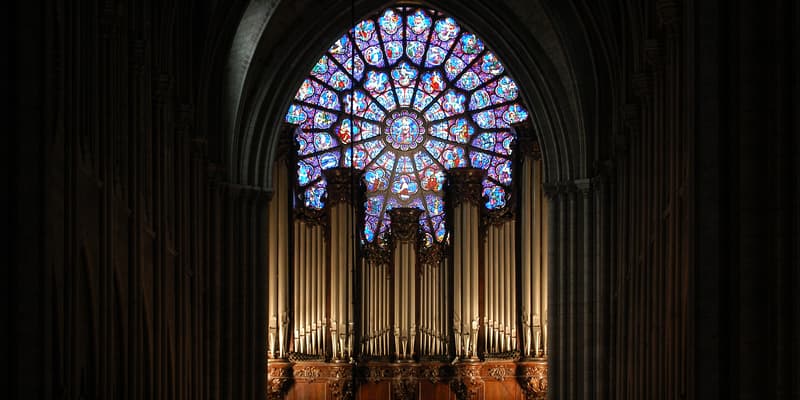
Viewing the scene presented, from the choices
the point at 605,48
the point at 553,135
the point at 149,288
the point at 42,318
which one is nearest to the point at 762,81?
the point at 42,318

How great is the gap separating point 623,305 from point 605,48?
415 centimetres

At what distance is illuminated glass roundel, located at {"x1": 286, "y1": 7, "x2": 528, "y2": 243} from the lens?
29.1m

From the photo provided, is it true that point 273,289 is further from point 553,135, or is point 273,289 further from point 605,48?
point 605,48

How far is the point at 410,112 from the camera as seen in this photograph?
29328 mm

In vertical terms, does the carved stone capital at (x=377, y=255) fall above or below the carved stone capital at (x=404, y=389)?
above

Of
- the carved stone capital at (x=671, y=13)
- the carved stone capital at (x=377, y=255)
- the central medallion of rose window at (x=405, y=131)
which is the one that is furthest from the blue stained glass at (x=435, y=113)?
the carved stone capital at (x=671, y=13)

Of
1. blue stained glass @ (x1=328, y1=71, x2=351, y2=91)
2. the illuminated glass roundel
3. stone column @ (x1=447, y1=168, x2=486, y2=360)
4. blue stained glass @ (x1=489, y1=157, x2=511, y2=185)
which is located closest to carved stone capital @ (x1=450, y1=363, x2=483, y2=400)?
stone column @ (x1=447, y1=168, x2=486, y2=360)

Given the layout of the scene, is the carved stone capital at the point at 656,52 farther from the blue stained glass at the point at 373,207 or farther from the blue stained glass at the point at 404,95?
the blue stained glass at the point at 373,207

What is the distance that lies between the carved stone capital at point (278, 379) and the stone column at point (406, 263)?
7.49 feet

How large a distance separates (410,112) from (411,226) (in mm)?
2141

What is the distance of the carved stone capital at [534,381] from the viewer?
28047 millimetres

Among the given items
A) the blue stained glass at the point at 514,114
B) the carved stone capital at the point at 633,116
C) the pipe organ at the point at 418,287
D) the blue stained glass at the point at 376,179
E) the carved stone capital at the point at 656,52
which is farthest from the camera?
the blue stained glass at the point at 376,179

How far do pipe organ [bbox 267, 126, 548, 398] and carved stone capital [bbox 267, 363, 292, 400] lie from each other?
0.08 meters

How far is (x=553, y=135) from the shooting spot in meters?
27.2
